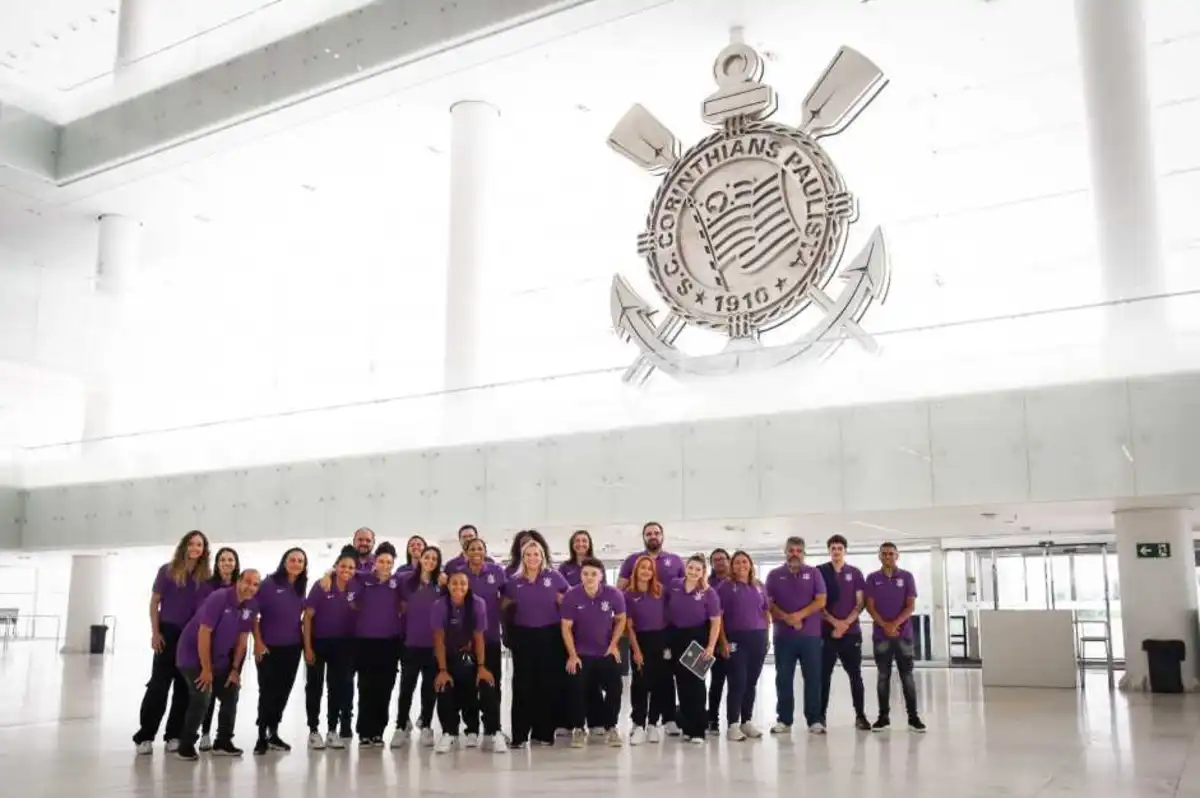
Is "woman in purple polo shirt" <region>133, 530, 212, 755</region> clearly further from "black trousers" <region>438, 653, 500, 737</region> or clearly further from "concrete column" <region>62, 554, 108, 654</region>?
"concrete column" <region>62, 554, 108, 654</region>

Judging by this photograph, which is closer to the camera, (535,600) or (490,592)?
(535,600)

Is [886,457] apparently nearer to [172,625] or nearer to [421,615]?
[421,615]

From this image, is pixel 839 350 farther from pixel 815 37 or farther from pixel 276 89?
pixel 276 89

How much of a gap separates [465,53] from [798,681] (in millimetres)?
11612

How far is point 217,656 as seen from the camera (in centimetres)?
828

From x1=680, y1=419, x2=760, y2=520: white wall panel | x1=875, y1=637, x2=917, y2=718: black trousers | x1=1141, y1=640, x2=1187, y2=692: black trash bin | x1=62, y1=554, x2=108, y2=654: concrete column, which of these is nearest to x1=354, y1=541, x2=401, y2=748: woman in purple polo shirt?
x1=875, y1=637, x2=917, y2=718: black trousers

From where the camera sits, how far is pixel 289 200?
24984 millimetres

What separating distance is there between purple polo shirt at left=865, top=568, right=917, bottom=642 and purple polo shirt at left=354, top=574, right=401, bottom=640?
14.0ft

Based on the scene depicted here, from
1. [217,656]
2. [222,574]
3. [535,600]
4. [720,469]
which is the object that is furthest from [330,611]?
[720,469]

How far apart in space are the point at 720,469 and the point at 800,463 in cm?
125

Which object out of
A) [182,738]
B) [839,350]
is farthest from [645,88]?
[182,738]

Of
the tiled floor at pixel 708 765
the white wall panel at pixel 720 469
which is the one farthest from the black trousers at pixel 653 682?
the white wall panel at pixel 720 469

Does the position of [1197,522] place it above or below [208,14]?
below

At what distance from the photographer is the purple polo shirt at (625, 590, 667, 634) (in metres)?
9.41
